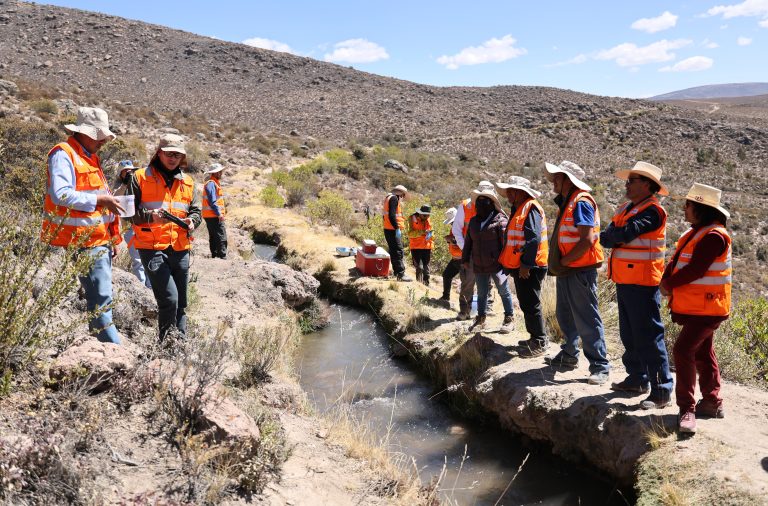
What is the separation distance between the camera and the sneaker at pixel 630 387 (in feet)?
15.7

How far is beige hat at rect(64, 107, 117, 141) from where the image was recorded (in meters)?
3.88

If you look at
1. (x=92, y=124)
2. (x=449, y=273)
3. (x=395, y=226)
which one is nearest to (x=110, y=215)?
(x=92, y=124)

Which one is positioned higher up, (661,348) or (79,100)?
(79,100)

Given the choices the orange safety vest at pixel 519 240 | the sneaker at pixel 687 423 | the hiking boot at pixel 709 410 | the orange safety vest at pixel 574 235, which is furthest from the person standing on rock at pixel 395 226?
the sneaker at pixel 687 423

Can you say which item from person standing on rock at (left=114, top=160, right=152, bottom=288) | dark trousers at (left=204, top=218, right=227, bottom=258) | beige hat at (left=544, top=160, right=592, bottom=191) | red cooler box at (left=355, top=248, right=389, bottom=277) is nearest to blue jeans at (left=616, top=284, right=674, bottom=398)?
beige hat at (left=544, top=160, right=592, bottom=191)

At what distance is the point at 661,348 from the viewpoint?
4434 millimetres

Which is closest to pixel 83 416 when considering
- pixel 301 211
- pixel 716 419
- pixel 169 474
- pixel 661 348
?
pixel 169 474

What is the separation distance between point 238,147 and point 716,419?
3091 centimetres

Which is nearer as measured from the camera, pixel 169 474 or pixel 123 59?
pixel 169 474

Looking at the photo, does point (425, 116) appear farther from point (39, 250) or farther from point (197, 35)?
point (39, 250)

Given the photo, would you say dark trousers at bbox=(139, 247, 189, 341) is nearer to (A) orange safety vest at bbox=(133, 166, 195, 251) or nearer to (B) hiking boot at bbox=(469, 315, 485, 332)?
(A) orange safety vest at bbox=(133, 166, 195, 251)

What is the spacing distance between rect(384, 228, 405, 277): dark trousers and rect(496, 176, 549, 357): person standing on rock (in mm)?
4057

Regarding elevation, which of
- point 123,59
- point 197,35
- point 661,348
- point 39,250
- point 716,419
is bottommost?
point 716,419

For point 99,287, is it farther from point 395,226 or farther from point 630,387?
point 395,226
